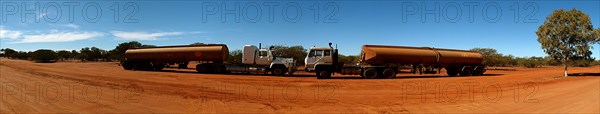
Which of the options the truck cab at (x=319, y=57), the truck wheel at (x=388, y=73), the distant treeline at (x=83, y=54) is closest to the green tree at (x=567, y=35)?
the truck wheel at (x=388, y=73)

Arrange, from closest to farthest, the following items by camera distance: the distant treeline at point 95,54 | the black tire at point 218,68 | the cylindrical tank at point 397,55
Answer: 1. the cylindrical tank at point 397,55
2. the black tire at point 218,68
3. the distant treeline at point 95,54

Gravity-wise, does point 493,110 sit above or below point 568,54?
below

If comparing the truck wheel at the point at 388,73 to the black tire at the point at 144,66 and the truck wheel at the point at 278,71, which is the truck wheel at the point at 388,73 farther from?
the black tire at the point at 144,66

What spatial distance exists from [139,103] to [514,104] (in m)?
11.7

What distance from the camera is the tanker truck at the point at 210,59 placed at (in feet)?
81.8

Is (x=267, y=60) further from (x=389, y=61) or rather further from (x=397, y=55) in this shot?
(x=397, y=55)

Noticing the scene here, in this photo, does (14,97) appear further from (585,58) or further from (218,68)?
(585,58)

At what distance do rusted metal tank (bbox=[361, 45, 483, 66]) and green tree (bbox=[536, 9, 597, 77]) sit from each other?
5.79 m

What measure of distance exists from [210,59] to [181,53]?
3542 millimetres

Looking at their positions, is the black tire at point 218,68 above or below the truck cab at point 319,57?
below

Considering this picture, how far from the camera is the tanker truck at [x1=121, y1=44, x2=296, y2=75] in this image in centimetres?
2494

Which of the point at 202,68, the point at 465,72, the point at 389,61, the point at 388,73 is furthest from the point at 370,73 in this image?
the point at 202,68

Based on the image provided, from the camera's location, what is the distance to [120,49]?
62125 mm

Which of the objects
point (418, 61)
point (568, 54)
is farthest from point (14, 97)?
point (568, 54)
